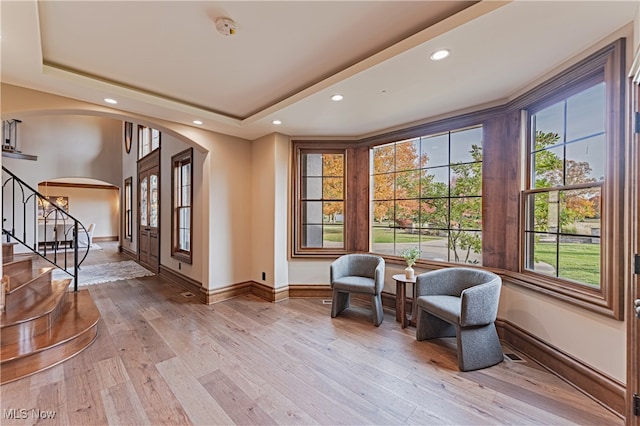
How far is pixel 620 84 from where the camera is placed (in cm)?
179

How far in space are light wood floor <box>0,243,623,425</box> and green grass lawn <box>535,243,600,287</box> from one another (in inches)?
33.3

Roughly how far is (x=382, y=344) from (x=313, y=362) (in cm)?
77

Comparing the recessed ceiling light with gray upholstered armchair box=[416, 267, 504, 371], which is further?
gray upholstered armchair box=[416, 267, 504, 371]

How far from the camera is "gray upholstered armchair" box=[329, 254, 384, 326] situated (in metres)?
3.16

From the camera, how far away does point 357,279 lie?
345 centimetres

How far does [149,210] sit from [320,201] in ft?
14.8

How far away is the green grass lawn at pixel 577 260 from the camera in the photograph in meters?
2.07

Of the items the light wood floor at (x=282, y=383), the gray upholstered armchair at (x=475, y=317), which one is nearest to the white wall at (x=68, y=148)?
the light wood floor at (x=282, y=383)

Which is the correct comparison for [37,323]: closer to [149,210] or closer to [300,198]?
[300,198]

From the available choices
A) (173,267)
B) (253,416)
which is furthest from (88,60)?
(173,267)

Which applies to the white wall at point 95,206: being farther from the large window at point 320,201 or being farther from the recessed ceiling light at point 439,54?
the recessed ceiling light at point 439,54

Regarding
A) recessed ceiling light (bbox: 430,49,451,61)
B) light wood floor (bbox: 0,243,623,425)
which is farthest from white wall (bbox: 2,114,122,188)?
recessed ceiling light (bbox: 430,49,451,61)

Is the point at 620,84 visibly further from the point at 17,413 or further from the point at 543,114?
the point at 17,413

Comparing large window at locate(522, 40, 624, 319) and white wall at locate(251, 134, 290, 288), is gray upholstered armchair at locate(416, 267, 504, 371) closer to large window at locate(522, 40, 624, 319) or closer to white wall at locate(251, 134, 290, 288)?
large window at locate(522, 40, 624, 319)
